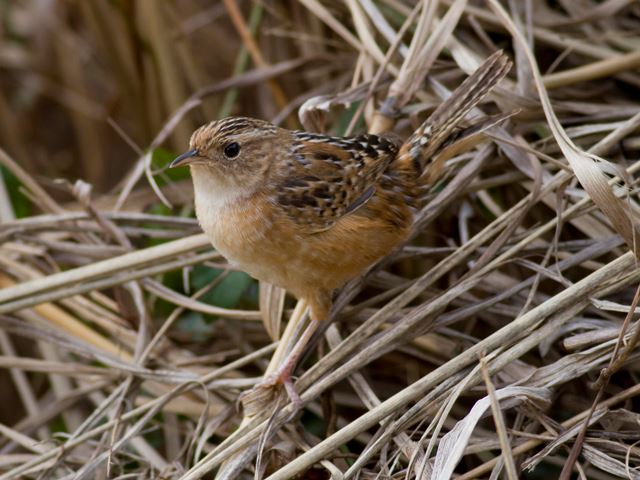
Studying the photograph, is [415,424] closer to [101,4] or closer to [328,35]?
[328,35]

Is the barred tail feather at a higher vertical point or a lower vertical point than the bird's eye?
lower

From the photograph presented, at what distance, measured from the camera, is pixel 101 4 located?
4.33 m

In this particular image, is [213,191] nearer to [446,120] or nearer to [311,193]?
[311,193]

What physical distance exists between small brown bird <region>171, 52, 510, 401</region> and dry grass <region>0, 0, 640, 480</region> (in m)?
0.17

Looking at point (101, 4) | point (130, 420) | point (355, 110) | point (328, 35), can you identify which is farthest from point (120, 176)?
point (130, 420)

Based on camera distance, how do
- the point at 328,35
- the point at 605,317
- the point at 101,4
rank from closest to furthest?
1. the point at 605,317
2. the point at 328,35
3. the point at 101,4

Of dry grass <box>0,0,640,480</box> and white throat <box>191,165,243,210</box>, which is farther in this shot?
white throat <box>191,165,243,210</box>

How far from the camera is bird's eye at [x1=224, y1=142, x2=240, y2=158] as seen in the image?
2832 mm

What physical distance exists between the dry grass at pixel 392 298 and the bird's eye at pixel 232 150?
0.39m

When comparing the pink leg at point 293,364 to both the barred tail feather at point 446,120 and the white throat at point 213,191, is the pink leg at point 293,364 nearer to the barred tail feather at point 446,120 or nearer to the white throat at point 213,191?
the white throat at point 213,191

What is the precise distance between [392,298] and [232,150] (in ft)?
2.47

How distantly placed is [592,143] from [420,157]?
661 millimetres

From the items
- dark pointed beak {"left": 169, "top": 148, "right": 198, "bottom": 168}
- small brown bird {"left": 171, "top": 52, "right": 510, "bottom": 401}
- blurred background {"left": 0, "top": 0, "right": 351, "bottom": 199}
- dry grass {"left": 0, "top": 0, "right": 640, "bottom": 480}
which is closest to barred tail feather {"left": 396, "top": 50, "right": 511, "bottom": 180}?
small brown bird {"left": 171, "top": 52, "right": 510, "bottom": 401}

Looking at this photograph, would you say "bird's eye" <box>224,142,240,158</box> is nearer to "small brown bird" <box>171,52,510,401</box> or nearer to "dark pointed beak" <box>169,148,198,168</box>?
"small brown bird" <box>171,52,510,401</box>
